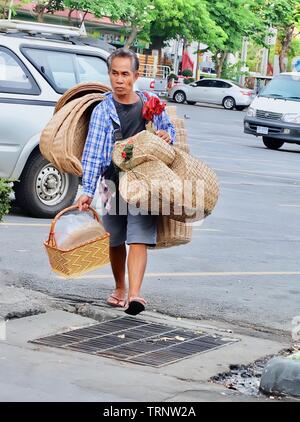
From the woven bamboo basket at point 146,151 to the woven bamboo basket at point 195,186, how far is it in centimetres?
9

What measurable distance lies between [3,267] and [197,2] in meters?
47.0

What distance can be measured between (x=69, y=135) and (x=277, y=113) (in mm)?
21152

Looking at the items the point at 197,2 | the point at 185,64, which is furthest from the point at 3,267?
the point at 185,64

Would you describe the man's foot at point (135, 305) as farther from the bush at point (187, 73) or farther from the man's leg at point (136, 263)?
the bush at point (187, 73)

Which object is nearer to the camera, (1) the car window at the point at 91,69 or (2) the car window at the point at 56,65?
(2) the car window at the point at 56,65

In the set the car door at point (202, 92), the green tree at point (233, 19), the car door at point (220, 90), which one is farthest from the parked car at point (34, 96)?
the green tree at point (233, 19)

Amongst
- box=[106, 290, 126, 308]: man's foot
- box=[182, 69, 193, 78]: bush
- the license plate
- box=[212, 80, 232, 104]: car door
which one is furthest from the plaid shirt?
box=[182, 69, 193, 78]: bush

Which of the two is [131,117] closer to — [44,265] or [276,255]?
[44,265]

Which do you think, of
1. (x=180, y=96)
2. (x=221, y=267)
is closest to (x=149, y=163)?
(x=221, y=267)

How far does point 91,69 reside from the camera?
13562mm

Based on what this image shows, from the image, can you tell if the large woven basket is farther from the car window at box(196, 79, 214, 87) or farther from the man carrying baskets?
the car window at box(196, 79, 214, 87)

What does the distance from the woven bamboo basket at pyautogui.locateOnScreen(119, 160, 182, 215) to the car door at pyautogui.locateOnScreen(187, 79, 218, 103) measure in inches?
1854

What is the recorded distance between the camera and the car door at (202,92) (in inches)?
2149

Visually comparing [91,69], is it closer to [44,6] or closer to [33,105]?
[33,105]
